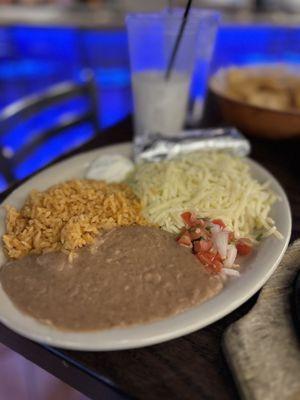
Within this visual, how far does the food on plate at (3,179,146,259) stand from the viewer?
90 centimetres

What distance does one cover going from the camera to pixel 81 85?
A: 1868 mm

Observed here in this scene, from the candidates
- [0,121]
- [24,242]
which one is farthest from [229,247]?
[0,121]

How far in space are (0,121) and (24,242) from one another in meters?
0.71

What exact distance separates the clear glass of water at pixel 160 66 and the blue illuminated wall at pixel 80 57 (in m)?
1.59

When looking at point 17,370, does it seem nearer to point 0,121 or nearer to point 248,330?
point 0,121

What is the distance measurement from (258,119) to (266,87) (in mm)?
246

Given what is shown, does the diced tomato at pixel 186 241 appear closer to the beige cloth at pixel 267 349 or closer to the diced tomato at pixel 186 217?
the diced tomato at pixel 186 217

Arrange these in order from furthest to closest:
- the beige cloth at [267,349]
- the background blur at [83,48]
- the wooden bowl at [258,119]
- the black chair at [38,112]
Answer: the background blur at [83,48], the black chair at [38,112], the wooden bowl at [258,119], the beige cloth at [267,349]

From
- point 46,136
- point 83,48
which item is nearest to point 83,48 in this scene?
point 83,48

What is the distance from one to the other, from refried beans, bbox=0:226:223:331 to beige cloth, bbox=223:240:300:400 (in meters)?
0.09

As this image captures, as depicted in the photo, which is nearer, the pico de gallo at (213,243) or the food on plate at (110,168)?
the pico de gallo at (213,243)

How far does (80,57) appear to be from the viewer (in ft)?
10.5

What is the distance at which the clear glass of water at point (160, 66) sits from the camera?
1400 mm

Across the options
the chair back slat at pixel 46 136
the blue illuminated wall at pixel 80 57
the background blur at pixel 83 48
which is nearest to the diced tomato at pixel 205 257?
the chair back slat at pixel 46 136
